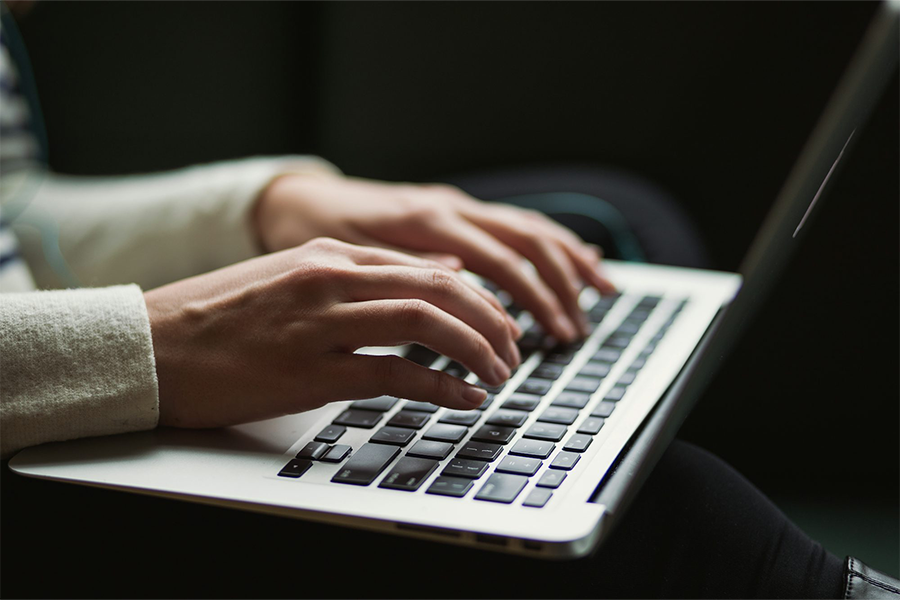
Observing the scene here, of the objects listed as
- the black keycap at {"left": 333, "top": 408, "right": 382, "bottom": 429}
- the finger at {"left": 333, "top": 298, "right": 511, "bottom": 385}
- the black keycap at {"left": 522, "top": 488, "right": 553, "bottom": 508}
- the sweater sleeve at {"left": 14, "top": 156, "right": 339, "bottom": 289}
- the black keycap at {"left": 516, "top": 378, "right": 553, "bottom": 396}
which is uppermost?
the finger at {"left": 333, "top": 298, "right": 511, "bottom": 385}

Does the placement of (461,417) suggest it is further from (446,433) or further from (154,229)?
(154,229)

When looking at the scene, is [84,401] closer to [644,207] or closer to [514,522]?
[514,522]

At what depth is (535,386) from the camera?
55 centimetres

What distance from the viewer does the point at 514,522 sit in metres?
0.37

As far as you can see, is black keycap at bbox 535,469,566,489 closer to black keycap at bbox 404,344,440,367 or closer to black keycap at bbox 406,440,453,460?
black keycap at bbox 406,440,453,460

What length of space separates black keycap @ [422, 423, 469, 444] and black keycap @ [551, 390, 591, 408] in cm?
8

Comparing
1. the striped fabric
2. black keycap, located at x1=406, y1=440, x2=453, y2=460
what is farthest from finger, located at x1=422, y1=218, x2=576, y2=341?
the striped fabric

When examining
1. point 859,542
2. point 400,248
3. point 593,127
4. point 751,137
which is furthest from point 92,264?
point 751,137

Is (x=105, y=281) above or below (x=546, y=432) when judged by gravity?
below

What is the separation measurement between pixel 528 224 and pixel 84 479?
1.42ft

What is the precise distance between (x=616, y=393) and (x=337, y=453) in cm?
20

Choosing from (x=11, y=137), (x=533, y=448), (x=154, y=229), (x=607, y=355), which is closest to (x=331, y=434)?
(x=533, y=448)

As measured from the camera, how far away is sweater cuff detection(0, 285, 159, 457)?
45cm

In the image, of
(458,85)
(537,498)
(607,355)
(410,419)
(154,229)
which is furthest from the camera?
(458,85)
